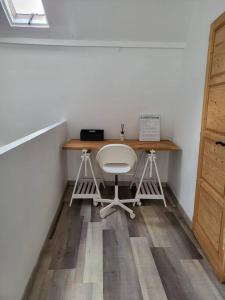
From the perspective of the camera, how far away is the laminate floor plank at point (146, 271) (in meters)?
1.55

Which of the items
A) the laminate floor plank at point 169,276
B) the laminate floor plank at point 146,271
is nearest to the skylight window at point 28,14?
the laminate floor plank at point 146,271

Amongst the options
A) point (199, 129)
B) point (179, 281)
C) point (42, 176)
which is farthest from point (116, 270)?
point (199, 129)

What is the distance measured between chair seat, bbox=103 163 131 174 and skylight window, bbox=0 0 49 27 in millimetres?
2001

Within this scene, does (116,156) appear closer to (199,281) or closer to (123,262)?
(123,262)

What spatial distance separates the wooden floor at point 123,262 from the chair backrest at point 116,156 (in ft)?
1.84

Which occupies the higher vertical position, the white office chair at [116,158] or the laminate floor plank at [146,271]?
the white office chair at [116,158]

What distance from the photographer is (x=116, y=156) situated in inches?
98.8

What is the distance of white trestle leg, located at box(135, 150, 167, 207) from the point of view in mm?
2811

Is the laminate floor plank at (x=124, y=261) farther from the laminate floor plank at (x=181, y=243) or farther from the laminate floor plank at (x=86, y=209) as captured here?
the laminate floor plank at (x=181, y=243)

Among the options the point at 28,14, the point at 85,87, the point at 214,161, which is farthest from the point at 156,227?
the point at 28,14

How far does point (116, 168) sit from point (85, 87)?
134cm

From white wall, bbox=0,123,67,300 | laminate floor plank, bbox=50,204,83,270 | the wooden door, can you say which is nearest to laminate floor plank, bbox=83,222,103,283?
laminate floor plank, bbox=50,204,83,270

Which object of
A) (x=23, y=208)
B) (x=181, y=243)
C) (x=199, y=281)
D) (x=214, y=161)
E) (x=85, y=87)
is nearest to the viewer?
(x=23, y=208)

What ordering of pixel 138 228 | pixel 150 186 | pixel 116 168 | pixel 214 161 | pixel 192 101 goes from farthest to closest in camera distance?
pixel 150 186 → pixel 116 168 → pixel 192 101 → pixel 138 228 → pixel 214 161
